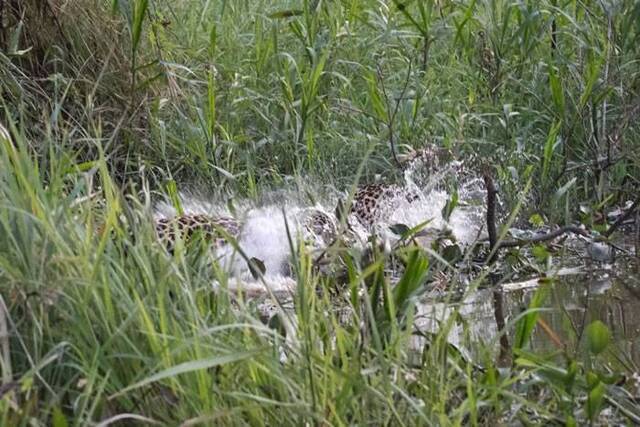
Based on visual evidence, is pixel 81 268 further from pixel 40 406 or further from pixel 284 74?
pixel 284 74

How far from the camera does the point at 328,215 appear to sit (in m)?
4.29

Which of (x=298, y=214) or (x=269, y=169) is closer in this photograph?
(x=298, y=214)

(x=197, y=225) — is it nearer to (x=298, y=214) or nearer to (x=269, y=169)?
(x=298, y=214)

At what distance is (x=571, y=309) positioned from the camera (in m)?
3.54

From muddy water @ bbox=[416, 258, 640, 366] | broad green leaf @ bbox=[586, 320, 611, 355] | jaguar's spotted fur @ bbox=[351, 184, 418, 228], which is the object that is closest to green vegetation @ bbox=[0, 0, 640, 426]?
broad green leaf @ bbox=[586, 320, 611, 355]

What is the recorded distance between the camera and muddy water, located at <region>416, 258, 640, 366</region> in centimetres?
308

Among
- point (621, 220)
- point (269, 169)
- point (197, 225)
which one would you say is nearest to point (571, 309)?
point (621, 220)

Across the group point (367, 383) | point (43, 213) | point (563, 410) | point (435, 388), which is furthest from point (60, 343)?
point (563, 410)

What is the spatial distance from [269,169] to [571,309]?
1806 mm

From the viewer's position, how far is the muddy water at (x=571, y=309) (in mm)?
3078

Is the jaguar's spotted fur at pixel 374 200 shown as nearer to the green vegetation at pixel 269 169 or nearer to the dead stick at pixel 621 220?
the green vegetation at pixel 269 169

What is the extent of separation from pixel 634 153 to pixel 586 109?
29cm

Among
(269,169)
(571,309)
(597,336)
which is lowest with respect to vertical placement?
(571,309)

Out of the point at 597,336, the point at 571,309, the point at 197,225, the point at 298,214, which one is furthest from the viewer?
the point at 298,214
